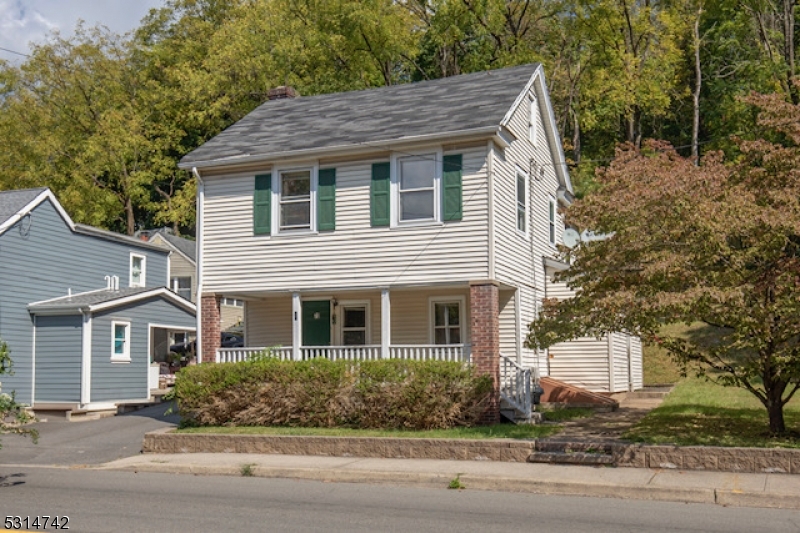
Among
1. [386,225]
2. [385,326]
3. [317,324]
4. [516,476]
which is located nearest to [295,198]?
[386,225]

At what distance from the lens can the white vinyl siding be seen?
18922 mm

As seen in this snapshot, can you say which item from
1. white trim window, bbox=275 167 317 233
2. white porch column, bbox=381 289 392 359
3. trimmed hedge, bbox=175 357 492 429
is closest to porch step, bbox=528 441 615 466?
trimmed hedge, bbox=175 357 492 429

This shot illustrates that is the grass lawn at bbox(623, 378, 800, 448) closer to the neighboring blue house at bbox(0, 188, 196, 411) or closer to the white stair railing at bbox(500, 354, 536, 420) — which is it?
the white stair railing at bbox(500, 354, 536, 420)

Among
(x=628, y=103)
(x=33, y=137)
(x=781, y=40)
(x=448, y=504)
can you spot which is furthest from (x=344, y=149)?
(x=33, y=137)

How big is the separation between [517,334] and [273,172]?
6.98m

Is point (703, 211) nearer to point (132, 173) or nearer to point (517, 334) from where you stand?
point (517, 334)

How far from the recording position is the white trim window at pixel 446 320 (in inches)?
835

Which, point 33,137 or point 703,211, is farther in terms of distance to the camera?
point 33,137

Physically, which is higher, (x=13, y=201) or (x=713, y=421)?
(x=13, y=201)

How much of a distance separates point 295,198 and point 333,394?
503 centimetres

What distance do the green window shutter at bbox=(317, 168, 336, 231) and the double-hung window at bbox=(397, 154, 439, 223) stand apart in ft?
5.31

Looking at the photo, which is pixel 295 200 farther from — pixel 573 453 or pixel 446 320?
pixel 573 453

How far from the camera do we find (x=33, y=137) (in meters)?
46.9

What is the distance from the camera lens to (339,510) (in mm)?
10742
